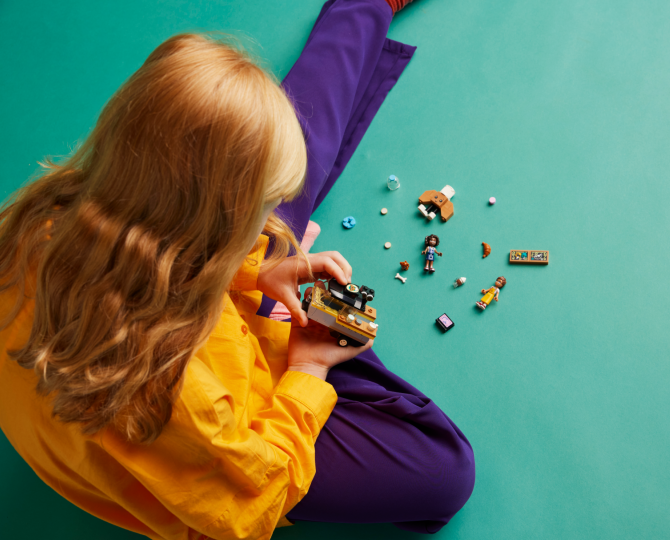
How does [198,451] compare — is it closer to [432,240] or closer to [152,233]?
[152,233]

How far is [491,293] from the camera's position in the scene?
1.06 meters

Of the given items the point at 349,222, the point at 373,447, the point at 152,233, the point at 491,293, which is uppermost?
the point at 152,233

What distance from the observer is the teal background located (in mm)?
985

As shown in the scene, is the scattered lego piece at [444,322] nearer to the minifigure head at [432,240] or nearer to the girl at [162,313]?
the minifigure head at [432,240]

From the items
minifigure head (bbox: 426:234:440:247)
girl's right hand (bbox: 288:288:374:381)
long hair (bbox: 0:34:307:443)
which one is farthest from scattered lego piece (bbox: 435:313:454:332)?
long hair (bbox: 0:34:307:443)

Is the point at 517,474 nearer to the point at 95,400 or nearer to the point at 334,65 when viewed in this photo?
the point at 95,400

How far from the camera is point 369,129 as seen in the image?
1229 millimetres

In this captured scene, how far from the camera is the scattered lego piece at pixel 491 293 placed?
3.46 feet

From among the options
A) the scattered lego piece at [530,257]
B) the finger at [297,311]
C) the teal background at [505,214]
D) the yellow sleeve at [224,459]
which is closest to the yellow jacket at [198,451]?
the yellow sleeve at [224,459]

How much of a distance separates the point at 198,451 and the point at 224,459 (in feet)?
0.12

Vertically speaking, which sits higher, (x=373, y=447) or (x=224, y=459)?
(x=224, y=459)

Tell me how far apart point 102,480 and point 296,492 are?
27 cm

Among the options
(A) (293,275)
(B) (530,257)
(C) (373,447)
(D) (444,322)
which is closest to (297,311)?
(A) (293,275)

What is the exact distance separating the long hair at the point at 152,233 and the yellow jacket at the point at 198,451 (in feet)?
0.11
